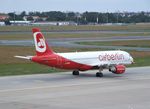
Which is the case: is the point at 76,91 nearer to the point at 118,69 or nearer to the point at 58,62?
the point at 58,62

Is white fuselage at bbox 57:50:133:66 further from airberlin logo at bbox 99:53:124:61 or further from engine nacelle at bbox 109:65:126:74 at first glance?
engine nacelle at bbox 109:65:126:74

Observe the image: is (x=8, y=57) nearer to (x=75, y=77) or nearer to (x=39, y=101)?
(x=75, y=77)

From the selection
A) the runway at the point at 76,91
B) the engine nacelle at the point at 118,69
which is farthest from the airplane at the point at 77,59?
the runway at the point at 76,91

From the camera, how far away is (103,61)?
4769cm

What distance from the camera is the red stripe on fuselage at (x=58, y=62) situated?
43.8 meters

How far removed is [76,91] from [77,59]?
9.96 meters

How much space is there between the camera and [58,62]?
146 ft

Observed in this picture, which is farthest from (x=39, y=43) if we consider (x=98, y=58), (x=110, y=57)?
(x=110, y=57)

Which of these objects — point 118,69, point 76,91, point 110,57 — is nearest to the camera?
point 76,91

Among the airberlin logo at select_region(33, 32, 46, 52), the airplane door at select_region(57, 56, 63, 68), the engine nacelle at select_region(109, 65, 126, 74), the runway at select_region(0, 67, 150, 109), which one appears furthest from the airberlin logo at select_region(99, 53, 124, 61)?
the airberlin logo at select_region(33, 32, 46, 52)

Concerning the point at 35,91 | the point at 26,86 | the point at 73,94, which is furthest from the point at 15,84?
the point at 73,94

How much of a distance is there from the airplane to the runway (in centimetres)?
93

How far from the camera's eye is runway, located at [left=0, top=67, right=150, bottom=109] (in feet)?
98.9

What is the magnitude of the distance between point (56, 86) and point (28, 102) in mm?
8306
